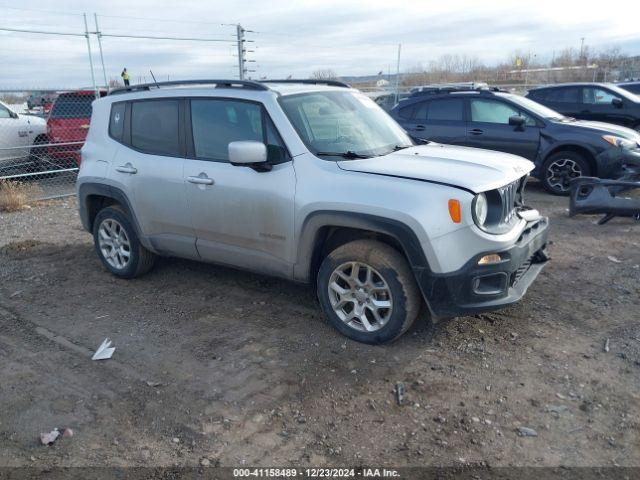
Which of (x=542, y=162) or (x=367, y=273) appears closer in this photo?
(x=367, y=273)

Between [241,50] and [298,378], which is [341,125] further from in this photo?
[241,50]

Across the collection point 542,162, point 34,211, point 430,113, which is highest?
point 430,113

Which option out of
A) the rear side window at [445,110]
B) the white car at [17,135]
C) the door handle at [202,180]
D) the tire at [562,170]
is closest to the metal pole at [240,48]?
the white car at [17,135]

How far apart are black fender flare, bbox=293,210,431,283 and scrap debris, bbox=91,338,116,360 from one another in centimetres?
151

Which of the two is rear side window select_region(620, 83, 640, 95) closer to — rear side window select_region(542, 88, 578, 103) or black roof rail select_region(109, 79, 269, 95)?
rear side window select_region(542, 88, 578, 103)

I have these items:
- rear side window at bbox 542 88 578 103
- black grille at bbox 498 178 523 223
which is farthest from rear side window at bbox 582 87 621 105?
black grille at bbox 498 178 523 223

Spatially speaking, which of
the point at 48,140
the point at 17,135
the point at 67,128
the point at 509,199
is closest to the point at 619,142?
the point at 509,199

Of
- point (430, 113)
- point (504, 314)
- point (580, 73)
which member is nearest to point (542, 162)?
point (430, 113)

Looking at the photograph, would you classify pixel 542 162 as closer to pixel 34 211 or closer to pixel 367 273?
pixel 367 273

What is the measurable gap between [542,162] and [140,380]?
7538 mm

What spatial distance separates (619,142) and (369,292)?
6.57 meters

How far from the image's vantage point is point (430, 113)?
33.4 feet

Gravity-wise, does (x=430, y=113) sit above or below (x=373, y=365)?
above

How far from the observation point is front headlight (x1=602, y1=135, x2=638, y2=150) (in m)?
8.56
